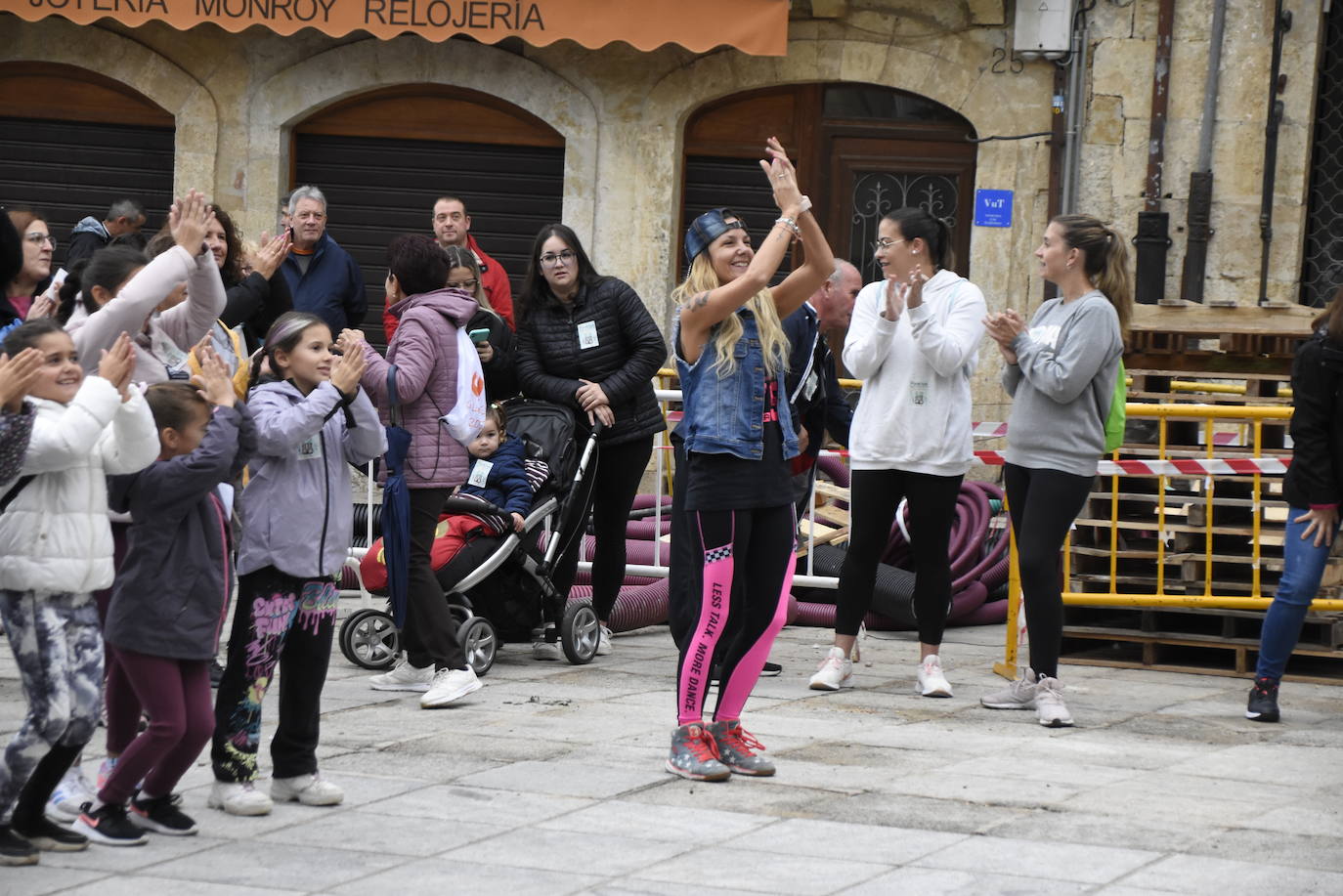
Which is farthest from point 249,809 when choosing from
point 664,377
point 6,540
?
point 664,377

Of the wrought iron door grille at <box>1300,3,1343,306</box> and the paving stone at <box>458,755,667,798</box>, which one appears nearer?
the paving stone at <box>458,755,667,798</box>

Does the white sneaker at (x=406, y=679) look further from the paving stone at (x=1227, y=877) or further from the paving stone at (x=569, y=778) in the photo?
the paving stone at (x=1227, y=877)

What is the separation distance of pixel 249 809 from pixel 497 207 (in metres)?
9.78

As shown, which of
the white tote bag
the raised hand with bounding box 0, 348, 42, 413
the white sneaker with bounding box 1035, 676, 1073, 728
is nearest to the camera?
the raised hand with bounding box 0, 348, 42, 413

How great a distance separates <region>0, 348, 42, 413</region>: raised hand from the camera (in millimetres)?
4574

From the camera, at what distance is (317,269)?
9367mm

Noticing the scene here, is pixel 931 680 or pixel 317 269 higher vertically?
pixel 317 269

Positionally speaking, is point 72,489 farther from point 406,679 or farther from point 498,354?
point 498,354

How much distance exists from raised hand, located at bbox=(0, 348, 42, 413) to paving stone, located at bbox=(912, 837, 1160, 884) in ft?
8.40

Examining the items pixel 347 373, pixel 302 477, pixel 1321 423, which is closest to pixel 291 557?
pixel 302 477

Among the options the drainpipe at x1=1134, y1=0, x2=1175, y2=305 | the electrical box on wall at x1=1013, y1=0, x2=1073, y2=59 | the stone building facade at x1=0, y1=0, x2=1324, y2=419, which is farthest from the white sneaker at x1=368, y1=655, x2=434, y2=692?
the electrical box on wall at x1=1013, y1=0, x2=1073, y2=59

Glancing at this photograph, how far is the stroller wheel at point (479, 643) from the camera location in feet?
25.7

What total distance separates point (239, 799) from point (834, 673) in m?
3.13

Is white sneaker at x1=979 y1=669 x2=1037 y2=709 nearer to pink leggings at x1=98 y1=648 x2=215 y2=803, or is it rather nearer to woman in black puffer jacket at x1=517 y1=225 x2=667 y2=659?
woman in black puffer jacket at x1=517 y1=225 x2=667 y2=659
